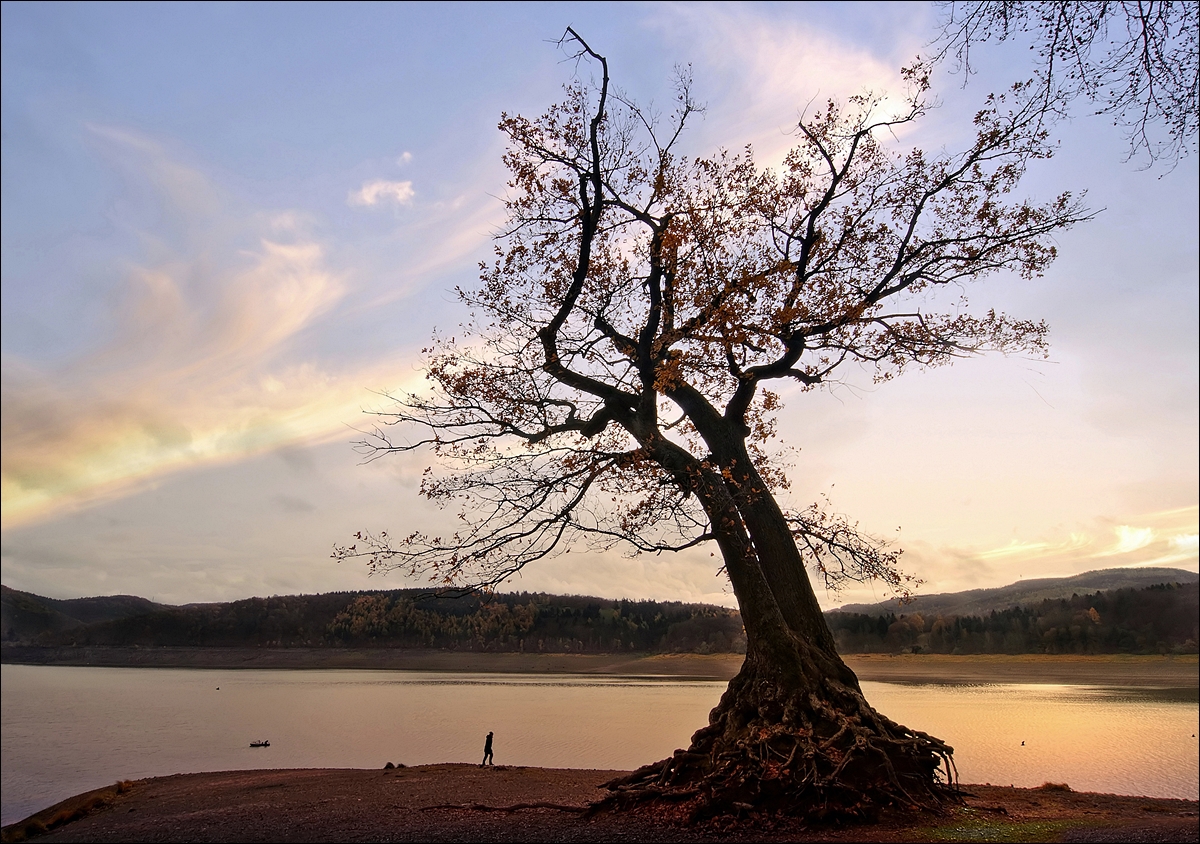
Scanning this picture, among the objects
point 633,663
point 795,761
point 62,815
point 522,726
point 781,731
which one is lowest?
point 633,663

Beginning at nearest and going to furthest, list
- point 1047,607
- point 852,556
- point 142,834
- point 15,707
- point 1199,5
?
point 1199,5 → point 142,834 → point 852,556 → point 15,707 → point 1047,607

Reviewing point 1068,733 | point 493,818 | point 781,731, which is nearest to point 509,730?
point 1068,733

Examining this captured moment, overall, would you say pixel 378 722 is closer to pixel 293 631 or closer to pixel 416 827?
pixel 416 827

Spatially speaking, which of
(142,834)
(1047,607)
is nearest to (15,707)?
(142,834)

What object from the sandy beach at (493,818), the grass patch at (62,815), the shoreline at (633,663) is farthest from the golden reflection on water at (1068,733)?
the grass patch at (62,815)

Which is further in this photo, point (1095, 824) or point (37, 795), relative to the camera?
point (37, 795)

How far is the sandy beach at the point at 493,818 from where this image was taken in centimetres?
861

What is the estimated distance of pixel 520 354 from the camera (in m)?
12.1

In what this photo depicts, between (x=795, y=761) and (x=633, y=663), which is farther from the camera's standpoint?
(x=633, y=663)

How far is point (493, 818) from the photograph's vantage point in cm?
993

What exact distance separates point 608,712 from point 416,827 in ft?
115

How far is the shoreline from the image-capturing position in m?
70.8

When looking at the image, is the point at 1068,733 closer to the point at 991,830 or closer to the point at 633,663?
the point at 991,830

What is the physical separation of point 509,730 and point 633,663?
78238 millimetres
